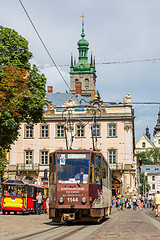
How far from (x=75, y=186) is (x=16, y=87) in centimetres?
1325

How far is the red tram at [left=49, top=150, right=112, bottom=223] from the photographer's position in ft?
56.4

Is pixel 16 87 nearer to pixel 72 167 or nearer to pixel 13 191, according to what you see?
pixel 13 191

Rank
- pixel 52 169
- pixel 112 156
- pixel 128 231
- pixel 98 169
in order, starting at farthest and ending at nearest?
pixel 112 156 → pixel 98 169 → pixel 52 169 → pixel 128 231

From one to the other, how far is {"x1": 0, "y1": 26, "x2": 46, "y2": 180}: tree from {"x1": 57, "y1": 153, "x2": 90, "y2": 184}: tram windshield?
10426 millimetres

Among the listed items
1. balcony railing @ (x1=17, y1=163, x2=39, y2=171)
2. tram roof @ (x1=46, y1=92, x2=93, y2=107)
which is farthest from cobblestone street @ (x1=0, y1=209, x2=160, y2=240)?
tram roof @ (x1=46, y1=92, x2=93, y2=107)

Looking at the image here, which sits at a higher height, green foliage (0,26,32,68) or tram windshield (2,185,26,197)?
green foliage (0,26,32,68)

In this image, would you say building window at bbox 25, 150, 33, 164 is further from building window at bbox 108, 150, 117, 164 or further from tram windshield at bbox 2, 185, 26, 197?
tram windshield at bbox 2, 185, 26, 197

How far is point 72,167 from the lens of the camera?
58.0ft

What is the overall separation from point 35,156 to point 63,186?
44542 millimetres

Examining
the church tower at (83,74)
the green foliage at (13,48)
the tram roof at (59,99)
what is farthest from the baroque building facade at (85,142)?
the church tower at (83,74)

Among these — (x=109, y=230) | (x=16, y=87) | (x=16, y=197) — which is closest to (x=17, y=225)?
(x=109, y=230)

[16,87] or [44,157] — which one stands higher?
[16,87]

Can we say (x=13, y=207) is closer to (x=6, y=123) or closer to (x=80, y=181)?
(x=6, y=123)

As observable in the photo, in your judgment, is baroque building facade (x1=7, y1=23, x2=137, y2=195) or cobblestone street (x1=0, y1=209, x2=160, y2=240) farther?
baroque building facade (x1=7, y1=23, x2=137, y2=195)
